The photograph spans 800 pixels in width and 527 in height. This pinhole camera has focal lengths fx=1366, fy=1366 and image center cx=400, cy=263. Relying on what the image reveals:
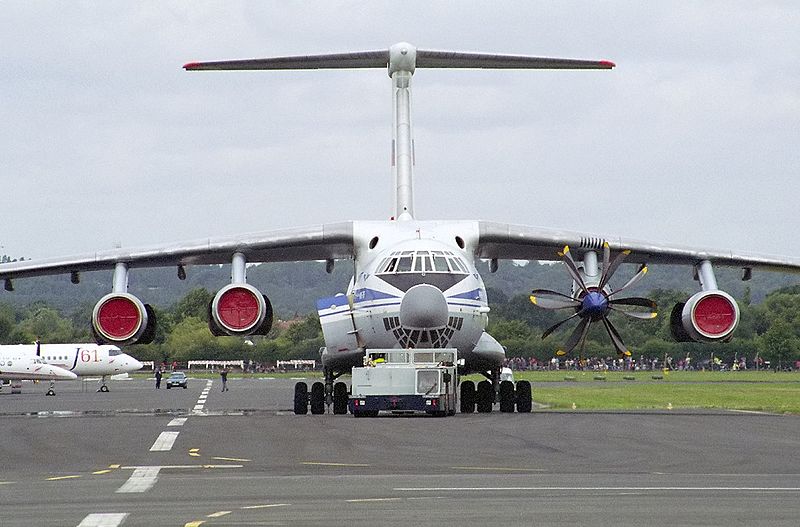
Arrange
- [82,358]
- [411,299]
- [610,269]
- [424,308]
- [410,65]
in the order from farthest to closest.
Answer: [82,358]
[410,65]
[610,269]
[411,299]
[424,308]

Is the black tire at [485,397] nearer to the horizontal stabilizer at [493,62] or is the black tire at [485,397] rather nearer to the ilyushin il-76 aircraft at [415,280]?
the ilyushin il-76 aircraft at [415,280]

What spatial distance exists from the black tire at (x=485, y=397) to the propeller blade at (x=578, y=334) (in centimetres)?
307

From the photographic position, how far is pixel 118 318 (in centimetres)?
2912

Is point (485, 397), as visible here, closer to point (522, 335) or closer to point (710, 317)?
point (710, 317)

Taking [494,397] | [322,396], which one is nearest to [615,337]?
[494,397]

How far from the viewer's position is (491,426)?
922 inches

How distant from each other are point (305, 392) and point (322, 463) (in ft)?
48.7

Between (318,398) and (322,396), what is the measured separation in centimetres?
12

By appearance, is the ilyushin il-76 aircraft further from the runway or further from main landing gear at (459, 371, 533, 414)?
the runway

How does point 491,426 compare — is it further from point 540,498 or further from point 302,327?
point 302,327

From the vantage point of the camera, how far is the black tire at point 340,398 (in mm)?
30141

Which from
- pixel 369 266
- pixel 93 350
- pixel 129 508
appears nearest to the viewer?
pixel 129 508

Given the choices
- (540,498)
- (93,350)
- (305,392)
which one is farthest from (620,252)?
(93,350)

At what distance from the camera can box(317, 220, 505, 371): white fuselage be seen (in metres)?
27.3
